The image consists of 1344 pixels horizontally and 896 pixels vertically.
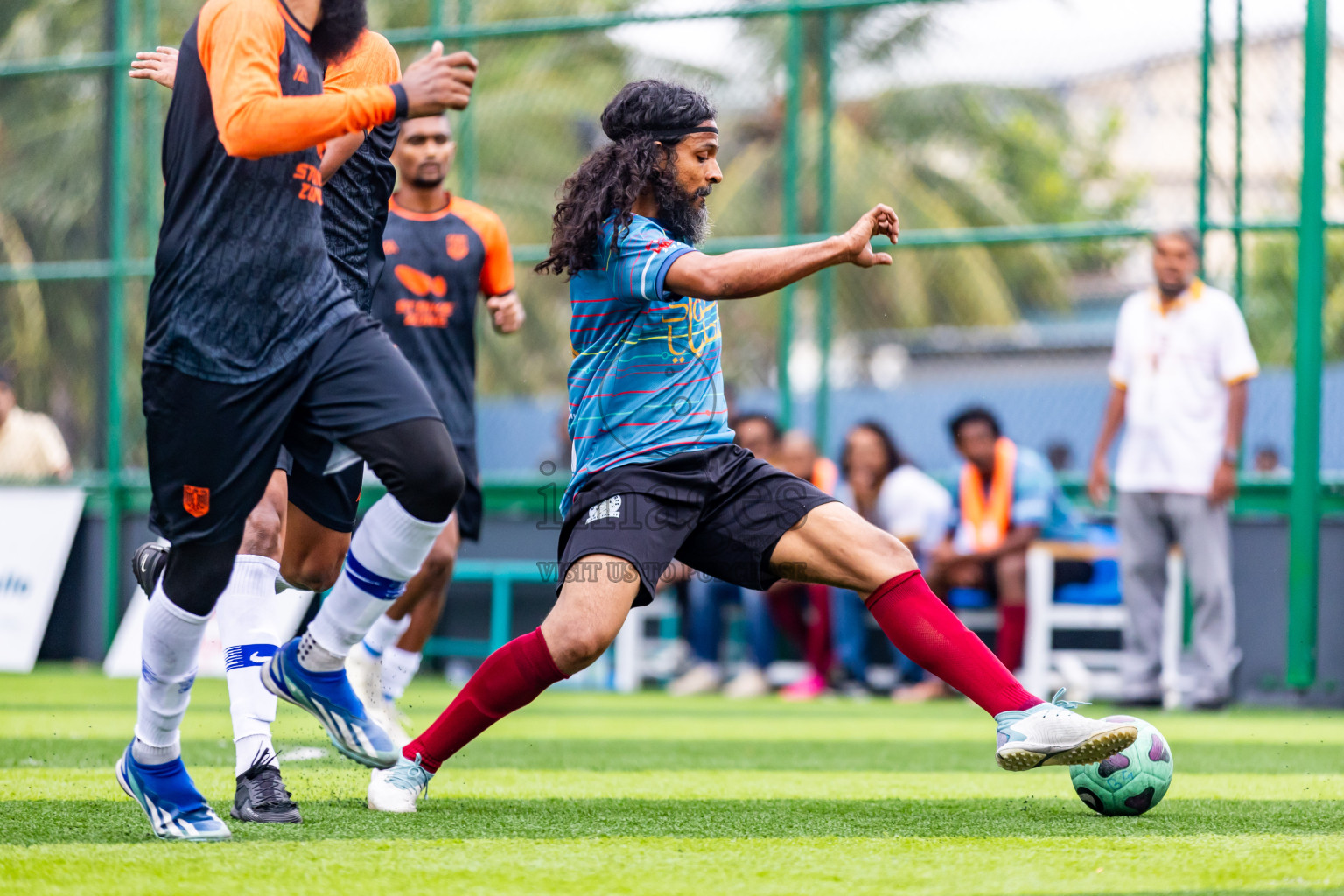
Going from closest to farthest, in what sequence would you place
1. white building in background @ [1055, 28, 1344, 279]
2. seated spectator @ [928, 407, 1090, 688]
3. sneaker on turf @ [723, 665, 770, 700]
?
white building in background @ [1055, 28, 1344, 279] < seated spectator @ [928, 407, 1090, 688] < sneaker on turf @ [723, 665, 770, 700]

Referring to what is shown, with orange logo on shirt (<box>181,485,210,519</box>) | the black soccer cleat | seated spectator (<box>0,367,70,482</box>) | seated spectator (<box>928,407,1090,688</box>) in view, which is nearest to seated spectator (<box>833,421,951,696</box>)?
seated spectator (<box>928,407,1090,688</box>)

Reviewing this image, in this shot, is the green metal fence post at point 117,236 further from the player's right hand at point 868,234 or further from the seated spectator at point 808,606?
the player's right hand at point 868,234

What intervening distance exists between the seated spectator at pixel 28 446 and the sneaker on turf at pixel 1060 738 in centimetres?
913

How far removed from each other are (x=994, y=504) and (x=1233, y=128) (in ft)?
8.41

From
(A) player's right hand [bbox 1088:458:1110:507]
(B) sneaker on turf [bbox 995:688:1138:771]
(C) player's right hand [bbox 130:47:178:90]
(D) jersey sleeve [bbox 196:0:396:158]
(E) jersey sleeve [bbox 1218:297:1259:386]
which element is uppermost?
(C) player's right hand [bbox 130:47:178:90]

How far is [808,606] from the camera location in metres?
9.84

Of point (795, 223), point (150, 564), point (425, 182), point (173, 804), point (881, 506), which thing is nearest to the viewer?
point (173, 804)

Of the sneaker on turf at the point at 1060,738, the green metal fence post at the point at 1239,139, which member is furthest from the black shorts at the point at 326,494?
the green metal fence post at the point at 1239,139

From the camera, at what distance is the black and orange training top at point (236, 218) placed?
353cm

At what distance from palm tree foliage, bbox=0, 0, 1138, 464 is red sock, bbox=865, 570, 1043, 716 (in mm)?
6559

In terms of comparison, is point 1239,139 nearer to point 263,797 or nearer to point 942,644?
point 942,644

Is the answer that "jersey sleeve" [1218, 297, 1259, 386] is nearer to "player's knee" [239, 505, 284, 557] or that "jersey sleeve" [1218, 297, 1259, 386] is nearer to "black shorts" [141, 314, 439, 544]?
"player's knee" [239, 505, 284, 557]

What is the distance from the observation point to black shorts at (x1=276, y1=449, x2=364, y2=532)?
449cm

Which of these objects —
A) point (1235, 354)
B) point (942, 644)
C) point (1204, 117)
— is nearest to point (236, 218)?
point (942, 644)
